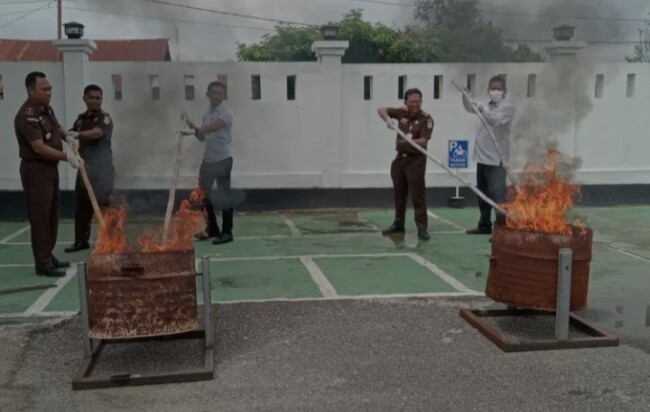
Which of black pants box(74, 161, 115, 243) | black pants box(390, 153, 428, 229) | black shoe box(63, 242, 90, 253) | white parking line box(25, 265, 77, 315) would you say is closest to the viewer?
white parking line box(25, 265, 77, 315)

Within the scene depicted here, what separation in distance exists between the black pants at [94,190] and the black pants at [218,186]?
0.92m

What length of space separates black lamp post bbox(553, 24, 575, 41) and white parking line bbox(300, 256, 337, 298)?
2.58m

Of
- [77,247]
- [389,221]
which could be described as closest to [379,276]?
[389,221]

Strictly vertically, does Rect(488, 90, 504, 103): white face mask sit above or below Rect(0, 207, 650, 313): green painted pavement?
above

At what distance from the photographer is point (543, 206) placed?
12.9 feet

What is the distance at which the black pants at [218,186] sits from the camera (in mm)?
6645

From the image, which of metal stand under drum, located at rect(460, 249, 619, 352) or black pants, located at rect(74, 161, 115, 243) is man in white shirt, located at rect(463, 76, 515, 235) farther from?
black pants, located at rect(74, 161, 115, 243)

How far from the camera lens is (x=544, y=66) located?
7.21 m

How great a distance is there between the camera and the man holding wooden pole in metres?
5.99

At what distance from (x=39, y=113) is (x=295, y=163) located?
4.07 metres

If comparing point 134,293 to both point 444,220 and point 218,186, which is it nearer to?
point 218,186

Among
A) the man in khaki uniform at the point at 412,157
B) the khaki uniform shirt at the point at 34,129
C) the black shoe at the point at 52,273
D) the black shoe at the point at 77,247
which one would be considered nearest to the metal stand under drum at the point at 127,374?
the black shoe at the point at 52,273

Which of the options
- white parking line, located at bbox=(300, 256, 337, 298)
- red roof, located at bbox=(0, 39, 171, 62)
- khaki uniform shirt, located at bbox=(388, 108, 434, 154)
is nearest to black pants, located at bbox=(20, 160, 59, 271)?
white parking line, located at bbox=(300, 256, 337, 298)

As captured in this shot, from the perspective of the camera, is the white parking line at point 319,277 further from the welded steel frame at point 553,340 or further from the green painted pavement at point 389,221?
the green painted pavement at point 389,221
